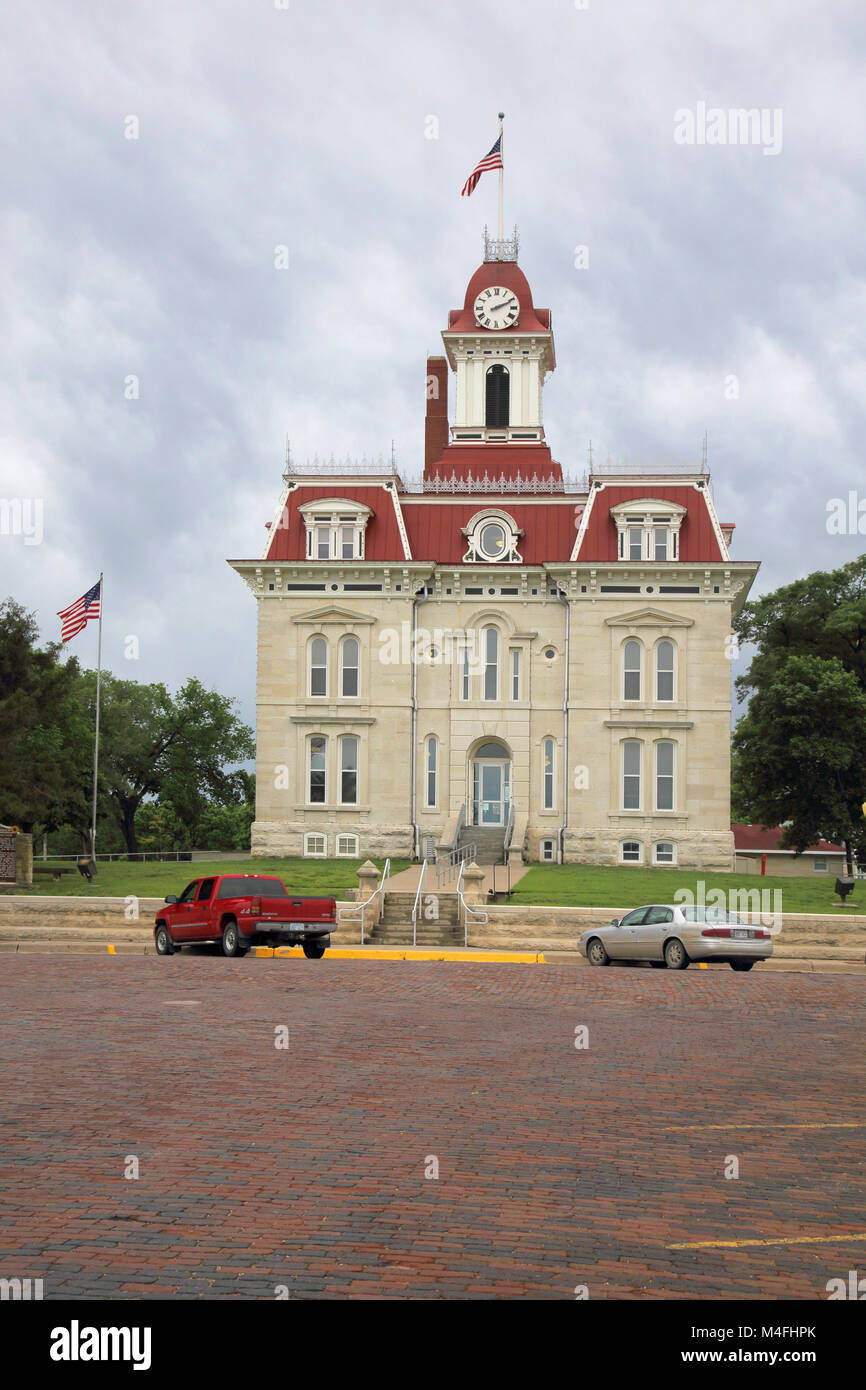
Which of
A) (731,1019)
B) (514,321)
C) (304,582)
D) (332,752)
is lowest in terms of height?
(731,1019)

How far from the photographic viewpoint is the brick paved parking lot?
265 inches

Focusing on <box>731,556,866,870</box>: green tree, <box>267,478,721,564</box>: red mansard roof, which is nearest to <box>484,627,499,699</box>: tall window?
<box>267,478,721,564</box>: red mansard roof

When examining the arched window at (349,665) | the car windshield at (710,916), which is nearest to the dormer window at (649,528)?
the arched window at (349,665)

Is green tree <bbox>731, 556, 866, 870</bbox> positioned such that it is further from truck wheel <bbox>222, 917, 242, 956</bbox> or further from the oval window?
truck wheel <bbox>222, 917, 242, 956</bbox>

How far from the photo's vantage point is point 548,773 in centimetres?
4919

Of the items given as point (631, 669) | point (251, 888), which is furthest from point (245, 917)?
point (631, 669)

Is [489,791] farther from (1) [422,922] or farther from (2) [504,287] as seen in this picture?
(2) [504,287]

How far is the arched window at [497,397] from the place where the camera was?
56188 millimetres

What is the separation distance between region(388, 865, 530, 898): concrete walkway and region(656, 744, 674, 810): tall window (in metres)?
5.81

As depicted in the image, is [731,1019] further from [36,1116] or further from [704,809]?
[704,809]

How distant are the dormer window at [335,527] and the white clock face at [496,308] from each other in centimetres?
1223

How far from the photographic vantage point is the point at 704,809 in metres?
47.8

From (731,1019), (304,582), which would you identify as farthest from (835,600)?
(731,1019)
